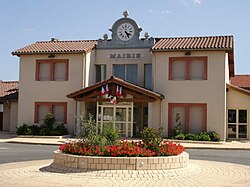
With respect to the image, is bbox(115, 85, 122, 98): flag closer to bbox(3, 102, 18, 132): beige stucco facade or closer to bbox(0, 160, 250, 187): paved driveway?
bbox(3, 102, 18, 132): beige stucco facade

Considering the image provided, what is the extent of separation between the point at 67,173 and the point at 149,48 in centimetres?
1807

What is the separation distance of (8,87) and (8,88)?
34cm

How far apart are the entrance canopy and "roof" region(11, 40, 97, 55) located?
2997 mm

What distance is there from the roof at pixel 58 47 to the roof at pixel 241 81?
17.1 meters

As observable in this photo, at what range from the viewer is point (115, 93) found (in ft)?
84.4

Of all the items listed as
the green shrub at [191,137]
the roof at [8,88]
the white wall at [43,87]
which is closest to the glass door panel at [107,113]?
the white wall at [43,87]

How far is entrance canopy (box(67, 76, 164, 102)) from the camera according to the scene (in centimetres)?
2522

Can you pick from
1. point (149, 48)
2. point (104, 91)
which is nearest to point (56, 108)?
point (104, 91)

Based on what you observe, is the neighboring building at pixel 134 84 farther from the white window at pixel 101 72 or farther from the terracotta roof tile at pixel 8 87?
the terracotta roof tile at pixel 8 87

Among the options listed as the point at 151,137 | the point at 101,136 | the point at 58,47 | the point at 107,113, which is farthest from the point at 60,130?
the point at 151,137

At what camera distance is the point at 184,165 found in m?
11.9

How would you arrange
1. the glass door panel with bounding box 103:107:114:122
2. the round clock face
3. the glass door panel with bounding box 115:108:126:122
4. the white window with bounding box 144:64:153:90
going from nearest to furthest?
the glass door panel with bounding box 115:108:126:122
the glass door panel with bounding box 103:107:114:122
the white window with bounding box 144:64:153:90
the round clock face

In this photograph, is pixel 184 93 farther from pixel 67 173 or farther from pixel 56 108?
pixel 67 173

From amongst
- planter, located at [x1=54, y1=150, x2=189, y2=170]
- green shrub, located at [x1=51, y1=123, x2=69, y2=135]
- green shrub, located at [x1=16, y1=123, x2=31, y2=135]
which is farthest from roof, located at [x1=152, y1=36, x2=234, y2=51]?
planter, located at [x1=54, y1=150, x2=189, y2=170]
